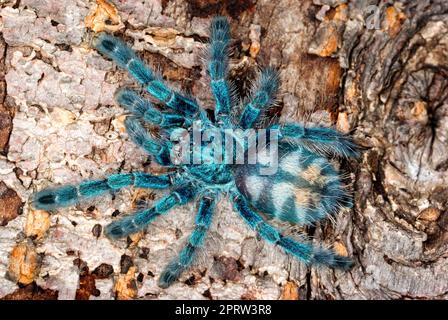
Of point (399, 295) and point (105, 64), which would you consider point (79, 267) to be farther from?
point (399, 295)

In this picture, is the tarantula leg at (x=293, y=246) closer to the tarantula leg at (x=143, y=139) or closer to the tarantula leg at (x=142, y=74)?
the tarantula leg at (x=143, y=139)

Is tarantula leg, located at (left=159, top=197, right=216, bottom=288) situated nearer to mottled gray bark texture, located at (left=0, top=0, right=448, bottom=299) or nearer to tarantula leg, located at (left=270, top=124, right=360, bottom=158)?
mottled gray bark texture, located at (left=0, top=0, right=448, bottom=299)


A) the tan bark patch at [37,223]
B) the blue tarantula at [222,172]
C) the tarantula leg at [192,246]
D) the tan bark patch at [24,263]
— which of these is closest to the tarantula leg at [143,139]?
the blue tarantula at [222,172]

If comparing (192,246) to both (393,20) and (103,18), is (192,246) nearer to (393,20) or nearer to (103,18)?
(103,18)

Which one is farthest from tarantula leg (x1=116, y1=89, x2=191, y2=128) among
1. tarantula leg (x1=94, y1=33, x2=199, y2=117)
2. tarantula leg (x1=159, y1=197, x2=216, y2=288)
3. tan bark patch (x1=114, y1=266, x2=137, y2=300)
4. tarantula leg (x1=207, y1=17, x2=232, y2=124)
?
tan bark patch (x1=114, y1=266, x2=137, y2=300)

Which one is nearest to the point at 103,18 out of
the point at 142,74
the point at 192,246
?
the point at 142,74

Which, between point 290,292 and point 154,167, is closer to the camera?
point 290,292
